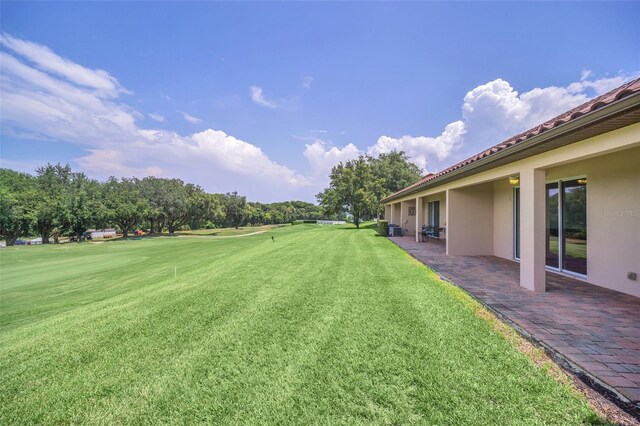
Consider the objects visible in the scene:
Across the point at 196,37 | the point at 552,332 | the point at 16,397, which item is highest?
the point at 196,37

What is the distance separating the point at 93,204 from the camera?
1339 inches

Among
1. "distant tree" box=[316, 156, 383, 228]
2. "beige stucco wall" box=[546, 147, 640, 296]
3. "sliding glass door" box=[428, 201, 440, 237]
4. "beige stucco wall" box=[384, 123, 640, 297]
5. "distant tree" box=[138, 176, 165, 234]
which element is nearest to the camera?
"beige stucco wall" box=[384, 123, 640, 297]

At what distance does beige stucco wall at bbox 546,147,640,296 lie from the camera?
4.57 metres

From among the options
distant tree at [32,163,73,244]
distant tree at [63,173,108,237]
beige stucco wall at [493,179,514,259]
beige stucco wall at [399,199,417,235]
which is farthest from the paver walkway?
distant tree at [32,163,73,244]

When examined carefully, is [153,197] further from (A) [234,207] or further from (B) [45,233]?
(A) [234,207]

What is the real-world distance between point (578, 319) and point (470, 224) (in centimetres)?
589

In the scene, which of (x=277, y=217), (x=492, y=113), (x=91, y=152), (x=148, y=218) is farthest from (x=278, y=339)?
(x=277, y=217)

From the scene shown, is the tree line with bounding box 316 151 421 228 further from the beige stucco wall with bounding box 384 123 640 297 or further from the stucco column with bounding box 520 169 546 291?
the stucco column with bounding box 520 169 546 291

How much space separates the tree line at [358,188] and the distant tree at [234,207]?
1138 inches

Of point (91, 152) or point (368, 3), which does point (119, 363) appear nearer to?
point (368, 3)

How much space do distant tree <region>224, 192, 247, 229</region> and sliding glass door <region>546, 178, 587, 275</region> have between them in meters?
54.9

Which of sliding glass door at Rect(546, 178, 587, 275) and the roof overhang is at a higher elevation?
the roof overhang

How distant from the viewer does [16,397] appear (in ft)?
Answer: 7.81

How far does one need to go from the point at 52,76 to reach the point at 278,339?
66.3ft
